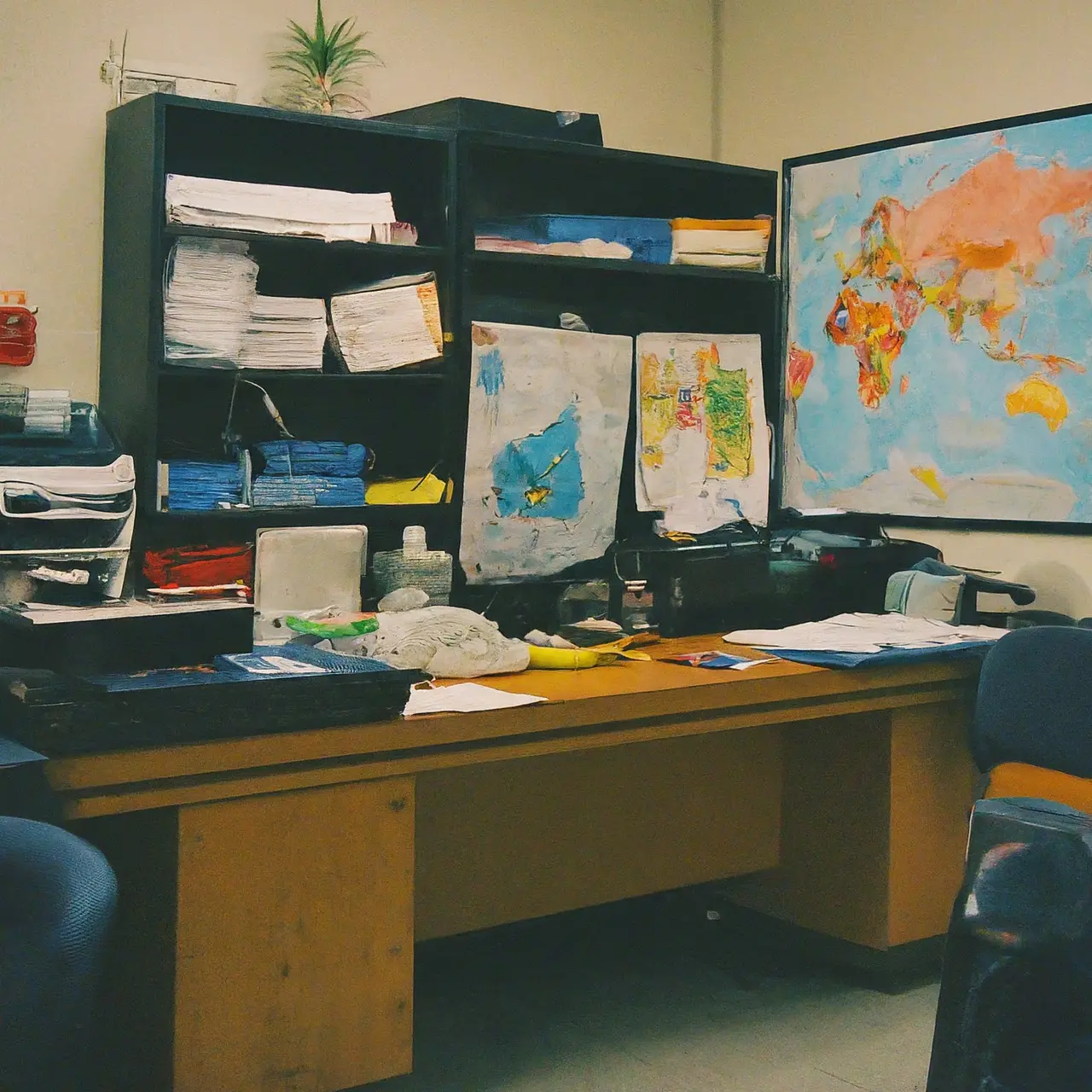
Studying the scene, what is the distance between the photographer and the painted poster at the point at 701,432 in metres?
3.82

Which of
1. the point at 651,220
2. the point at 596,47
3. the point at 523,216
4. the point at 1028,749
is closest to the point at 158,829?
the point at 1028,749

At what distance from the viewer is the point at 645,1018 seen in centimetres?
283

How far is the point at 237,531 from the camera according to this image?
10.8 ft

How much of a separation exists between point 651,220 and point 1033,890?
2640 millimetres

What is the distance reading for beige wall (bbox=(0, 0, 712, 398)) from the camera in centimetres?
311

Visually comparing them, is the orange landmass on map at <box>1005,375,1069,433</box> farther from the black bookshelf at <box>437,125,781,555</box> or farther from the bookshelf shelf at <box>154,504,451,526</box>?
the bookshelf shelf at <box>154,504,451,526</box>

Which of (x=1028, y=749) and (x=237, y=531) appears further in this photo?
(x=237, y=531)

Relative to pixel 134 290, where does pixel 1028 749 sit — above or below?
below

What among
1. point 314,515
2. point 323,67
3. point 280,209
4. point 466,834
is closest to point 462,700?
point 466,834

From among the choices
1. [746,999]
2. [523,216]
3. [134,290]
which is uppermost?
[523,216]

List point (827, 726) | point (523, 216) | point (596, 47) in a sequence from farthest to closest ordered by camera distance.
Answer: point (596, 47), point (523, 216), point (827, 726)

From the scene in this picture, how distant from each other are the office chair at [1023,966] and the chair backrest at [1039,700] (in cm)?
129

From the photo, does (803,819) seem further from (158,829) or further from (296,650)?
(158,829)

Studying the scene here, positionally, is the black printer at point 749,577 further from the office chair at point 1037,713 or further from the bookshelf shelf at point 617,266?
the bookshelf shelf at point 617,266
